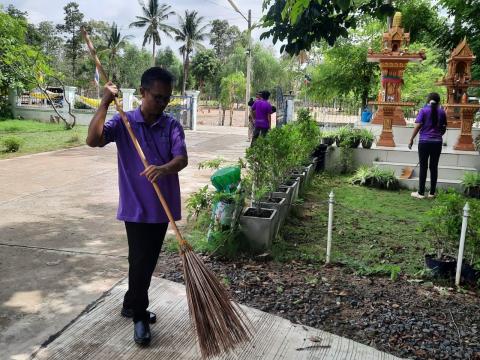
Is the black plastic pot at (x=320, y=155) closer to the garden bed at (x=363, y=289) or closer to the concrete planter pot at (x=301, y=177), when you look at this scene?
the concrete planter pot at (x=301, y=177)

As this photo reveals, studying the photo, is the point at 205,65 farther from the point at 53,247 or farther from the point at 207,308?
the point at 207,308

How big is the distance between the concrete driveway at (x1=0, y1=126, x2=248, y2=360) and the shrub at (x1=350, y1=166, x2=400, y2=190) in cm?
308

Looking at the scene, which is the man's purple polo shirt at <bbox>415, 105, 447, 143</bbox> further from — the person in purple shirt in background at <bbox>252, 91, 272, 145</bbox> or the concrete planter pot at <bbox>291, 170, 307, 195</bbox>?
the person in purple shirt in background at <bbox>252, 91, 272, 145</bbox>

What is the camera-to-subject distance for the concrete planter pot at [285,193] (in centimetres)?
577

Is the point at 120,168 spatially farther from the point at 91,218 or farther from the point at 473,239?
the point at 91,218

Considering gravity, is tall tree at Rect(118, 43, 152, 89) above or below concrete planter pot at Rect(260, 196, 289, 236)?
above

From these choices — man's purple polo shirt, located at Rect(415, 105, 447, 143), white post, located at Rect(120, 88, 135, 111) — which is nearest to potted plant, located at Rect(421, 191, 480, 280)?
man's purple polo shirt, located at Rect(415, 105, 447, 143)

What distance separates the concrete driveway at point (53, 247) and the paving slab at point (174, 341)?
0.15 metres

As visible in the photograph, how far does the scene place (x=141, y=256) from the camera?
2775mm

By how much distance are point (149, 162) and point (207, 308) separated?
2.95ft

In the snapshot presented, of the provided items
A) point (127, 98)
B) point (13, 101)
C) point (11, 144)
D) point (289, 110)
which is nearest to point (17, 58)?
point (11, 144)

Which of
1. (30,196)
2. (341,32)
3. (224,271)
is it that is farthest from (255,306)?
(30,196)

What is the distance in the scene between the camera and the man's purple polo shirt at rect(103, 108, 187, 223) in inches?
106

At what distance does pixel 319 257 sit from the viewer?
468 centimetres
